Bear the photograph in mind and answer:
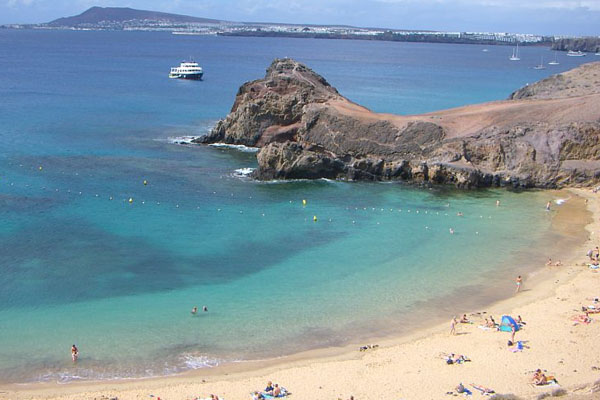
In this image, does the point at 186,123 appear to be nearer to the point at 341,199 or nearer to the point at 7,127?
the point at 7,127

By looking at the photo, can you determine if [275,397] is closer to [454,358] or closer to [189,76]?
[454,358]

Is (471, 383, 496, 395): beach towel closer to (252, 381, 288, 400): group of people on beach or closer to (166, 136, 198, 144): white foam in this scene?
(252, 381, 288, 400): group of people on beach

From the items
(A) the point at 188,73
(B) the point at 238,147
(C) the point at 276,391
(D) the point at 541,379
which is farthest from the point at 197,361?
(A) the point at 188,73

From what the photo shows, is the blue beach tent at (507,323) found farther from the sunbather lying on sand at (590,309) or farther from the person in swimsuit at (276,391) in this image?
the person in swimsuit at (276,391)

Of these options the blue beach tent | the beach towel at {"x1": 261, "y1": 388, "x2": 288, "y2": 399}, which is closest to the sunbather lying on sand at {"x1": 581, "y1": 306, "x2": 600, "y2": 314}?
the blue beach tent

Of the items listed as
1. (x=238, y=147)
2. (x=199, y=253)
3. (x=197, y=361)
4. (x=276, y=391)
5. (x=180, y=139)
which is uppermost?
(x=180, y=139)

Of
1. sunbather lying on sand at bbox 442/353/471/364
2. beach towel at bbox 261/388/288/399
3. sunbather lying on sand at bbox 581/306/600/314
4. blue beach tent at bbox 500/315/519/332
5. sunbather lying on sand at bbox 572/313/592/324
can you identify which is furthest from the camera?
sunbather lying on sand at bbox 581/306/600/314
